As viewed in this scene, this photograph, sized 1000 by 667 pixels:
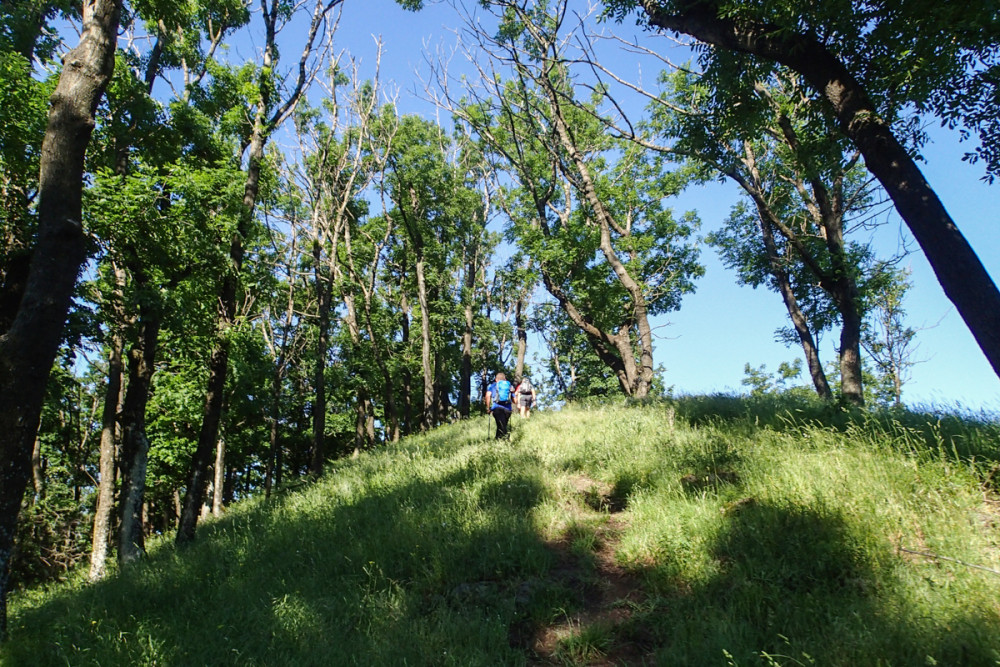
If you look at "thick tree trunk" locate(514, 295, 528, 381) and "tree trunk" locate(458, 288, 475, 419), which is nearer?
"tree trunk" locate(458, 288, 475, 419)

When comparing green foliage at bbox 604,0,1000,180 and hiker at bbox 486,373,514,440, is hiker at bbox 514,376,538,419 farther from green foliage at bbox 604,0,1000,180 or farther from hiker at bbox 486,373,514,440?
green foliage at bbox 604,0,1000,180

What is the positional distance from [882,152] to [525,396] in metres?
13.1

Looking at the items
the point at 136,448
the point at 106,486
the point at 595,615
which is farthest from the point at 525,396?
the point at 595,615

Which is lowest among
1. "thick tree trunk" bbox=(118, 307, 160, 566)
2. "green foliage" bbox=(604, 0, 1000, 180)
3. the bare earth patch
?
the bare earth patch

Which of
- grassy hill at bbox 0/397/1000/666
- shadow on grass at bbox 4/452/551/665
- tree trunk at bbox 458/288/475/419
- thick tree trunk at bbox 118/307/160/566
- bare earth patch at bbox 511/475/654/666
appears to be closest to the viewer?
grassy hill at bbox 0/397/1000/666

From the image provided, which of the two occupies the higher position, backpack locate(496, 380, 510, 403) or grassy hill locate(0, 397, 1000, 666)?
backpack locate(496, 380, 510, 403)

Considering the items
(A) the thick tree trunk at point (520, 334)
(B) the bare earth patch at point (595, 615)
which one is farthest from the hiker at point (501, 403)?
(A) the thick tree trunk at point (520, 334)

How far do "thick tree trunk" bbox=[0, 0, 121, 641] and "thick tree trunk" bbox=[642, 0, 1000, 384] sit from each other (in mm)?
7845

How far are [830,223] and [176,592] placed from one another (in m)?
15.2

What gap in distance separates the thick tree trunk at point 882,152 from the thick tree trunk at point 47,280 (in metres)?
7.85

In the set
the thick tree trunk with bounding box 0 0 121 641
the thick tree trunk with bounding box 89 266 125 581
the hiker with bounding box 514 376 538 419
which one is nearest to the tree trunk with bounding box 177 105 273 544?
the thick tree trunk with bounding box 89 266 125 581

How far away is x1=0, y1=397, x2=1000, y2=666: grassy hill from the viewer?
11.8 feet

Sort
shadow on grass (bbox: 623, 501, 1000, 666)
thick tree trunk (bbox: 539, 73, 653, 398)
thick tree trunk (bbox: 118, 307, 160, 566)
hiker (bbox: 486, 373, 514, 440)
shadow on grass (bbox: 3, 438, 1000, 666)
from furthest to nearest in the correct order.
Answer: thick tree trunk (bbox: 539, 73, 653, 398)
hiker (bbox: 486, 373, 514, 440)
thick tree trunk (bbox: 118, 307, 160, 566)
shadow on grass (bbox: 3, 438, 1000, 666)
shadow on grass (bbox: 623, 501, 1000, 666)

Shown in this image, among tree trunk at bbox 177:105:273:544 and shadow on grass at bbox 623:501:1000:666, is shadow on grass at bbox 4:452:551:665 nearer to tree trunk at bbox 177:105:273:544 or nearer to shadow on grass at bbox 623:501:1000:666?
shadow on grass at bbox 623:501:1000:666
